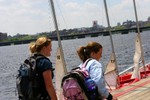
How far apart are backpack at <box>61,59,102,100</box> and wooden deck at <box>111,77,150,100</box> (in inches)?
218

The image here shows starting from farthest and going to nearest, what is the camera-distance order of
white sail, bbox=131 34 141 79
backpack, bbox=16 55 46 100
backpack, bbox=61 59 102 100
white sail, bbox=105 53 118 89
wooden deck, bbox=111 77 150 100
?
white sail, bbox=131 34 141 79
white sail, bbox=105 53 118 89
wooden deck, bbox=111 77 150 100
backpack, bbox=16 55 46 100
backpack, bbox=61 59 102 100

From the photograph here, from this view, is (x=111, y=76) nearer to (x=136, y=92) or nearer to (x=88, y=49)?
(x=136, y=92)

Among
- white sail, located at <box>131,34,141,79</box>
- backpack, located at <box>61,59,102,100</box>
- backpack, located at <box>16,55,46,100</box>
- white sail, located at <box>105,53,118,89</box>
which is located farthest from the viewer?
white sail, located at <box>131,34,141,79</box>

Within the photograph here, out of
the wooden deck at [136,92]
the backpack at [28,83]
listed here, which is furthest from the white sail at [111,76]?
the backpack at [28,83]

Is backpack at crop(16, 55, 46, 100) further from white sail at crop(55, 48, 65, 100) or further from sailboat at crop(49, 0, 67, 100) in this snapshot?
white sail at crop(55, 48, 65, 100)

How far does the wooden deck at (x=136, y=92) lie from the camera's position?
10.1 meters

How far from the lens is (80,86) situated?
441cm

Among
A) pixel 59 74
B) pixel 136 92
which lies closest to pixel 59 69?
pixel 59 74

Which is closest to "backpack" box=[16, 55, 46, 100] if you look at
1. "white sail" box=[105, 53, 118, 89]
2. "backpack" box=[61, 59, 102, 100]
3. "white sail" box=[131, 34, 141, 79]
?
"backpack" box=[61, 59, 102, 100]

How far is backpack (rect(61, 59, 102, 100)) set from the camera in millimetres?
4406

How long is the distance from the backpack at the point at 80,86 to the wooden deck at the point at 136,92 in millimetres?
5540

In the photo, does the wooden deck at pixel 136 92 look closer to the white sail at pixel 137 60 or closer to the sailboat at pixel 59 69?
the sailboat at pixel 59 69

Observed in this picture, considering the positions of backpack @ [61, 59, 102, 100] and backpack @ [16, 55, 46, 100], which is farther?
backpack @ [16, 55, 46, 100]

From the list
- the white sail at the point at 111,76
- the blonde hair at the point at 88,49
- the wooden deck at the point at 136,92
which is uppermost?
the blonde hair at the point at 88,49
